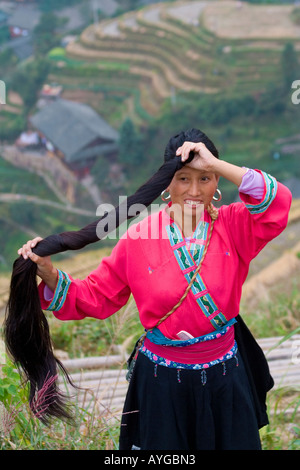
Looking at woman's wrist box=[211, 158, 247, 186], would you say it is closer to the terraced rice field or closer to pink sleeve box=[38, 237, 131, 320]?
pink sleeve box=[38, 237, 131, 320]

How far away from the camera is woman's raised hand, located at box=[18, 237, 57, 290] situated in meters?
1.96

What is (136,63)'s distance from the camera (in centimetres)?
3309

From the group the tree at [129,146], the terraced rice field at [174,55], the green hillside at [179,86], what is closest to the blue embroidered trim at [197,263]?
the green hillside at [179,86]

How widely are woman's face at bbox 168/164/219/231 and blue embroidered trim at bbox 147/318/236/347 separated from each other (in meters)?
0.36

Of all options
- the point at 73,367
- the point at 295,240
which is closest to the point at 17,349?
the point at 73,367

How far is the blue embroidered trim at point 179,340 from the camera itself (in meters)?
2.02

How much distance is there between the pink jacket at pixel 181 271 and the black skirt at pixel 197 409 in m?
0.14

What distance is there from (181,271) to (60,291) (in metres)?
0.37

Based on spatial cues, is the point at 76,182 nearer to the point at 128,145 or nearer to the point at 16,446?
the point at 128,145

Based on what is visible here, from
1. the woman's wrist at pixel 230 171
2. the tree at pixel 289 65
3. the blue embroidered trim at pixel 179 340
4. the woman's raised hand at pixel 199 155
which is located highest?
the tree at pixel 289 65

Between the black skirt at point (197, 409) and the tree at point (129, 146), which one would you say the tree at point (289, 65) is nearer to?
the tree at point (129, 146)

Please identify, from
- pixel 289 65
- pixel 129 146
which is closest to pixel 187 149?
pixel 129 146

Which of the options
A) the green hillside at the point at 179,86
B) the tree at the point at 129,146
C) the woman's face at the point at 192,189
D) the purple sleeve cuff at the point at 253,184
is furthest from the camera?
the tree at the point at 129,146

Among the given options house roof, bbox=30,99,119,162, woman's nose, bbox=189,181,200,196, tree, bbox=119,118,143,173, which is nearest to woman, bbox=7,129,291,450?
woman's nose, bbox=189,181,200,196
